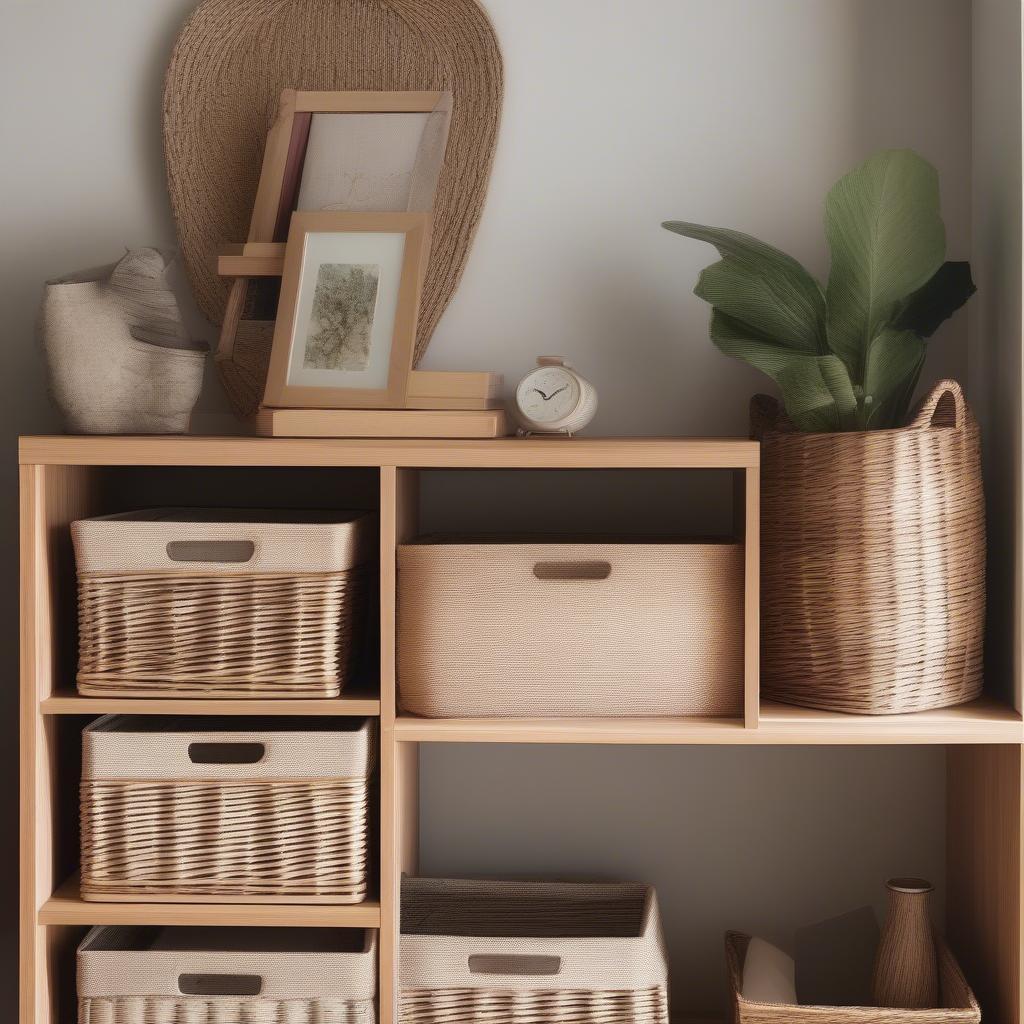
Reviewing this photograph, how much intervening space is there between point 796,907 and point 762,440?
728mm

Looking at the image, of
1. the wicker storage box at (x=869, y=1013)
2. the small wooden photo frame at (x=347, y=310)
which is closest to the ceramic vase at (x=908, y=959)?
the wicker storage box at (x=869, y=1013)

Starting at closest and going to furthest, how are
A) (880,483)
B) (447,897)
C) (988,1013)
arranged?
(880,483)
(988,1013)
(447,897)

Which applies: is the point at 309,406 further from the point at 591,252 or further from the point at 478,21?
the point at 478,21

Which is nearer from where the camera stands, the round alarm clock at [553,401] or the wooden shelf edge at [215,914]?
the wooden shelf edge at [215,914]

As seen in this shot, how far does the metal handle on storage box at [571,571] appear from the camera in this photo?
4.69 feet

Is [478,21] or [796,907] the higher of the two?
[478,21]

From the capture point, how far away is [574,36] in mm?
1717

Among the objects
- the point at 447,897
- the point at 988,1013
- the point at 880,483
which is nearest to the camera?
the point at 880,483

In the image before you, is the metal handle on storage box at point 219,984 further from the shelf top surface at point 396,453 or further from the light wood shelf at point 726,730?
the shelf top surface at point 396,453

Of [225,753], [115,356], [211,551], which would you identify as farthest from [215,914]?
[115,356]

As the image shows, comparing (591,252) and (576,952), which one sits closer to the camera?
(576,952)

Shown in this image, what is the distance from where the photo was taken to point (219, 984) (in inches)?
57.5

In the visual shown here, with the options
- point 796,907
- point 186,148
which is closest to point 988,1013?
point 796,907

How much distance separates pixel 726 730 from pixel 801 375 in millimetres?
446
